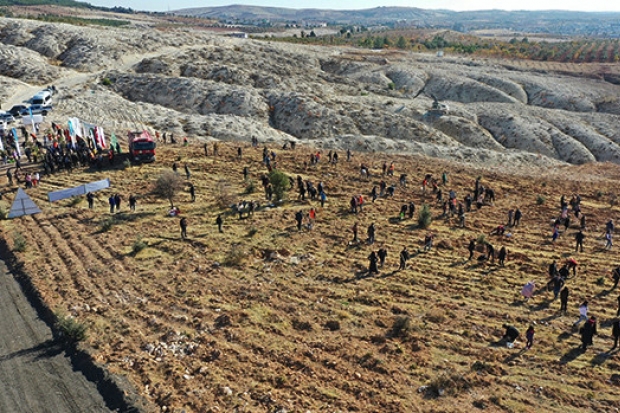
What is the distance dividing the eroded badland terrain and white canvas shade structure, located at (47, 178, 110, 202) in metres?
0.56

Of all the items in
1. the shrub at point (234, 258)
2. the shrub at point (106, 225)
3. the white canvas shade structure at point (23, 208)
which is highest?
the white canvas shade structure at point (23, 208)

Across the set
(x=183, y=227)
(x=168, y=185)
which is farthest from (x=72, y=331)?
(x=168, y=185)

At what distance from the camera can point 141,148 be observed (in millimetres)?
32406

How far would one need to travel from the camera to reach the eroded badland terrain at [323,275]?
521 inches

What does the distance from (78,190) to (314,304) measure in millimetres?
17016

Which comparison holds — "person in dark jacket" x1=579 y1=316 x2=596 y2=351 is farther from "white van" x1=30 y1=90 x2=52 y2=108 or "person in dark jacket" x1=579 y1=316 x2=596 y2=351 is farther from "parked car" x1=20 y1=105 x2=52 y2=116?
"white van" x1=30 y1=90 x2=52 y2=108

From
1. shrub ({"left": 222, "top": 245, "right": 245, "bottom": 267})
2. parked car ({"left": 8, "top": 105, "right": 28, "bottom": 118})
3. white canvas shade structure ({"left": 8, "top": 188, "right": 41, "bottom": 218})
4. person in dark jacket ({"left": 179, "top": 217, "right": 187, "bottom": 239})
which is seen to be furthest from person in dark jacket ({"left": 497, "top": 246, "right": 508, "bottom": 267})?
parked car ({"left": 8, "top": 105, "right": 28, "bottom": 118})

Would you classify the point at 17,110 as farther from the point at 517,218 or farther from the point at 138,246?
the point at 517,218

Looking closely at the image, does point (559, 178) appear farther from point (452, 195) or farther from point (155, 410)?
point (155, 410)

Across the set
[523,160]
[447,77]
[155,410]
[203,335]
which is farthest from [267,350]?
[447,77]

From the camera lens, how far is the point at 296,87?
203ft

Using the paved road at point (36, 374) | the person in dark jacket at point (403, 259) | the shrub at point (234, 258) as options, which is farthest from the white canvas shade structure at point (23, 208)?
the person in dark jacket at point (403, 259)

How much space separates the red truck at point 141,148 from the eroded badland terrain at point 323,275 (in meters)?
0.96

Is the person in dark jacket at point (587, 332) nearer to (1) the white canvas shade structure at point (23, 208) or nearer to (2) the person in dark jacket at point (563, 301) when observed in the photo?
(2) the person in dark jacket at point (563, 301)
